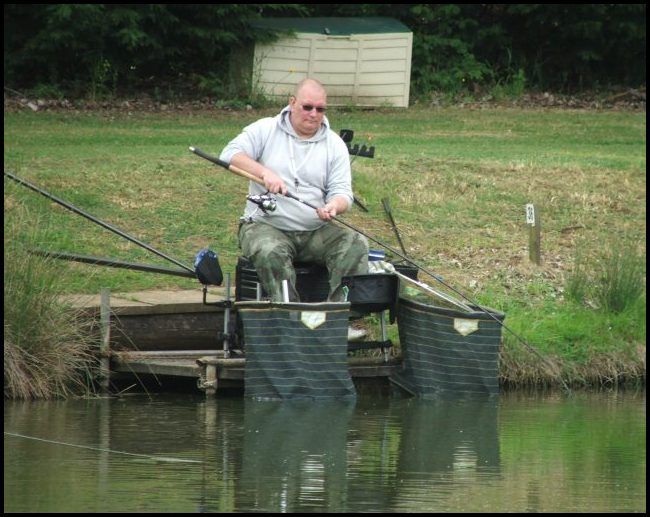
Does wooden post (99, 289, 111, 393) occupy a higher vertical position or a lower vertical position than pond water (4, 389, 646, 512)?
higher

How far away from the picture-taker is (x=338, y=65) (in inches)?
862

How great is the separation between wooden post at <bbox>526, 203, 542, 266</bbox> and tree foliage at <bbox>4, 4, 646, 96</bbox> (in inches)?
409

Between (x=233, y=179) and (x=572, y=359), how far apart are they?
4.75 metres

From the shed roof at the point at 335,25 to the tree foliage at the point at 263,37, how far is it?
0.90 feet

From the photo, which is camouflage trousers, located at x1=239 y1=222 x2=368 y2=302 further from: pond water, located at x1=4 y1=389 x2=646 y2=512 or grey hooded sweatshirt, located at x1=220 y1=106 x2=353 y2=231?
pond water, located at x1=4 y1=389 x2=646 y2=512

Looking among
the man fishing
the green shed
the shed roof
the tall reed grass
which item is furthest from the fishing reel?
the shed roof

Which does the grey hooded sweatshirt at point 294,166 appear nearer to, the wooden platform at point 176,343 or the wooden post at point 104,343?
the wooden platform at point 176,343

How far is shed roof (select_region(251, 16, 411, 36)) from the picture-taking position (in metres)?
22.1

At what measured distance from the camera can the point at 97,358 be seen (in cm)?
959

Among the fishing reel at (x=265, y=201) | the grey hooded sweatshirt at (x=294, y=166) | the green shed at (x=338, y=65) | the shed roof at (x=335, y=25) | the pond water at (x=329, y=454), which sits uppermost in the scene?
the shed roof at (x=335, y=25)

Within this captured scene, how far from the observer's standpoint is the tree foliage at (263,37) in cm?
2155

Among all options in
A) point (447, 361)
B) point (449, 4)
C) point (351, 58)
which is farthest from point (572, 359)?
point (449, 4)

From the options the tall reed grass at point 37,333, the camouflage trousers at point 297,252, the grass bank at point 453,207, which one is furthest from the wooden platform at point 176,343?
the camouflage trousers at point 297,252

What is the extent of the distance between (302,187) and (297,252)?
1.28ft
